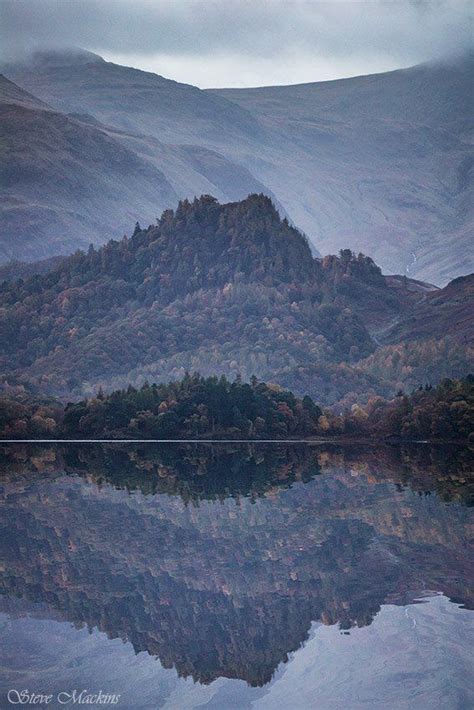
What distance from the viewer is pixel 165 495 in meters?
45.5

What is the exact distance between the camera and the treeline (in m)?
84.9

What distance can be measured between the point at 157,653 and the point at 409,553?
987cm

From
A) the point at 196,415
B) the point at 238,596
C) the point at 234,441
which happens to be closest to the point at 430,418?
the point at 234,441

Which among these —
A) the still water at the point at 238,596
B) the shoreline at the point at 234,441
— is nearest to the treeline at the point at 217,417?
the shoreline at the point at 234,441

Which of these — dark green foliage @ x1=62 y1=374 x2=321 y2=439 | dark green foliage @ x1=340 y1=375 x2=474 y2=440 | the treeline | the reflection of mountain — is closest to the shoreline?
the treeline

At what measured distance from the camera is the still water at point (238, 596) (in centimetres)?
2236

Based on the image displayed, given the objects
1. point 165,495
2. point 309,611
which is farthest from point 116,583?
point 165,495

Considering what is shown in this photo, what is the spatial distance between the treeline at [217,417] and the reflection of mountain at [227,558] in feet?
108

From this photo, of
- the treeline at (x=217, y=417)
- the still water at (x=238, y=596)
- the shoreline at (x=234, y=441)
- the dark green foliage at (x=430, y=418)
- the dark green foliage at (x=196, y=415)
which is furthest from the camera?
the dark green foliage at (x=196, y=415)

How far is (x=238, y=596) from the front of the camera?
28031 mm

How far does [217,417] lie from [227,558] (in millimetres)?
55170

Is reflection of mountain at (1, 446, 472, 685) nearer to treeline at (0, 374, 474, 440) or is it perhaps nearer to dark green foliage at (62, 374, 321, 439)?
treeline at (0, 374, 474, 440)

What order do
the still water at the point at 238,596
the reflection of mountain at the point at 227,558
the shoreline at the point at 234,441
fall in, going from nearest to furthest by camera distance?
the still water at the point at 238,596 → the reflection of mountain at the point at 227,558 → the shoreline at the point at 234,441

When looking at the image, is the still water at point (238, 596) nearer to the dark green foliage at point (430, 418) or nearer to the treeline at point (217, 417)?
the dark green foliage at point (430, 418)
